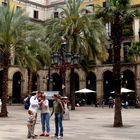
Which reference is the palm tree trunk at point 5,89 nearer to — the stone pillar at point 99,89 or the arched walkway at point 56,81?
the stone pillar at point 99,89

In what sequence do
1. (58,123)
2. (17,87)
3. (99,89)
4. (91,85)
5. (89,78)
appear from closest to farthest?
(58,123), (99,89), (89,78), (91,85), (17,87)

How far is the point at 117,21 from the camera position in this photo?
21797mm

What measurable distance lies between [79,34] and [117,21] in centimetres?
1762

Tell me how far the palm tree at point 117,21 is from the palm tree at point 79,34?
15930 millimetres

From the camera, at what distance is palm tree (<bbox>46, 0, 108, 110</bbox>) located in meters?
38.5

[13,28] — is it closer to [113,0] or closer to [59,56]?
[59,56]

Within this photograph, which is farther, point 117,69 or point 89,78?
point 89,78

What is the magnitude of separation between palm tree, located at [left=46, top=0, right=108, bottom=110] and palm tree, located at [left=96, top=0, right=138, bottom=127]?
15930 millimetres

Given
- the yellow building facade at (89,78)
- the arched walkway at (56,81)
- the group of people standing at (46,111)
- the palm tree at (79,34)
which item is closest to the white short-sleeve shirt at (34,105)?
the group of people standing at (46,111)

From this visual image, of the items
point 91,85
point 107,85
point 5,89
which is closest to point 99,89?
point 107,85

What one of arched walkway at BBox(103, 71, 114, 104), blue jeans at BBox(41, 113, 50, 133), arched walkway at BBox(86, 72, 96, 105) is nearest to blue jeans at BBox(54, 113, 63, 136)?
blue jeans at BBox(41, 113, 50, 133)

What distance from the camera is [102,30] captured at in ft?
129

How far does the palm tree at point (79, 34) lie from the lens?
3850 centimetres

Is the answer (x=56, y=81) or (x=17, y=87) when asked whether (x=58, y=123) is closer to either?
(x=17, y=87)
